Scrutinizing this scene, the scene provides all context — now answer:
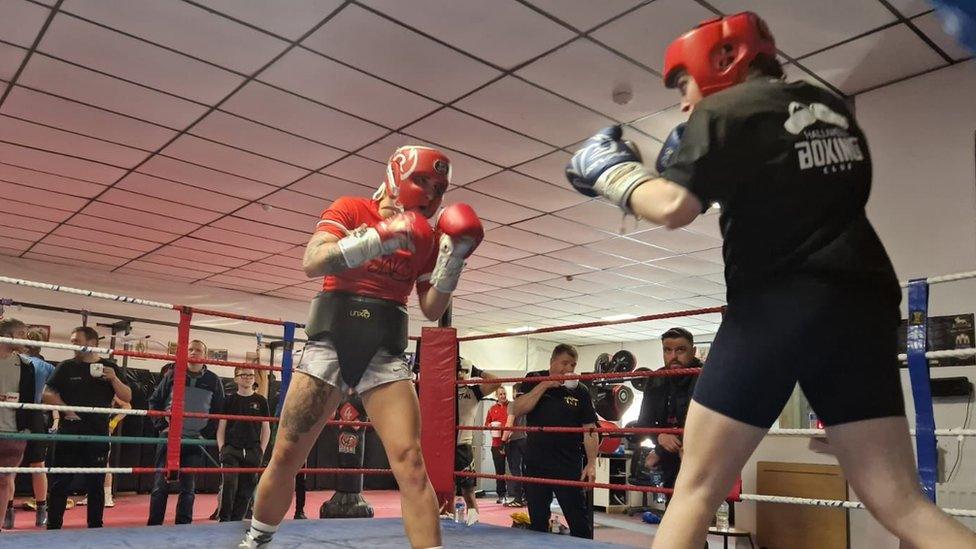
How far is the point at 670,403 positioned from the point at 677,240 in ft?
12.3

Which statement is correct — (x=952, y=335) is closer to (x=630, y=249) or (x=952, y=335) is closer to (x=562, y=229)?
(x=562, y=229)

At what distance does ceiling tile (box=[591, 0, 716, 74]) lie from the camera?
10.4ft

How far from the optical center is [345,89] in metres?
3.99

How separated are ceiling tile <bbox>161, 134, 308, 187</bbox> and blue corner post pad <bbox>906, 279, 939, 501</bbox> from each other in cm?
414

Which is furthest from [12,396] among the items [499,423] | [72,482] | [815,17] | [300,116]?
[499,423]

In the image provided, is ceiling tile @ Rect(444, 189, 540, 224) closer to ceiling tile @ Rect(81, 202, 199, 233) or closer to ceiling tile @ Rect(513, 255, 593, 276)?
ceiling tile @ Rect(513, 255, 593, 276)

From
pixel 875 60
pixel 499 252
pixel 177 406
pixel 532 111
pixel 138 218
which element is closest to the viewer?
pixel 177 406

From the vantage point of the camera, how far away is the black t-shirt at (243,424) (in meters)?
4.37

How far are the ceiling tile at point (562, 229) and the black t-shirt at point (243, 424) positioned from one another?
287 centimetres

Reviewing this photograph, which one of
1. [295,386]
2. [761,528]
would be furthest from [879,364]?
[761,528]

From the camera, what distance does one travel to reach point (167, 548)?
2.24 meters

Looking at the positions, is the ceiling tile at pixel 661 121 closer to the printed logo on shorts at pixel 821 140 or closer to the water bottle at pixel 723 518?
the water bottle at pixel 723 518

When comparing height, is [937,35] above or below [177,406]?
above

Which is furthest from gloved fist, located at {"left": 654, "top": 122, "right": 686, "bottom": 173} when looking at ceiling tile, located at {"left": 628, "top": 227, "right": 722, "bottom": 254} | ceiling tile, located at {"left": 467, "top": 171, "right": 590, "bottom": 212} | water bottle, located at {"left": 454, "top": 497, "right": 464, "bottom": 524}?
ceiling tile, located at {"left": 628, "top": 227, "right": 722, "bottom": 254}
